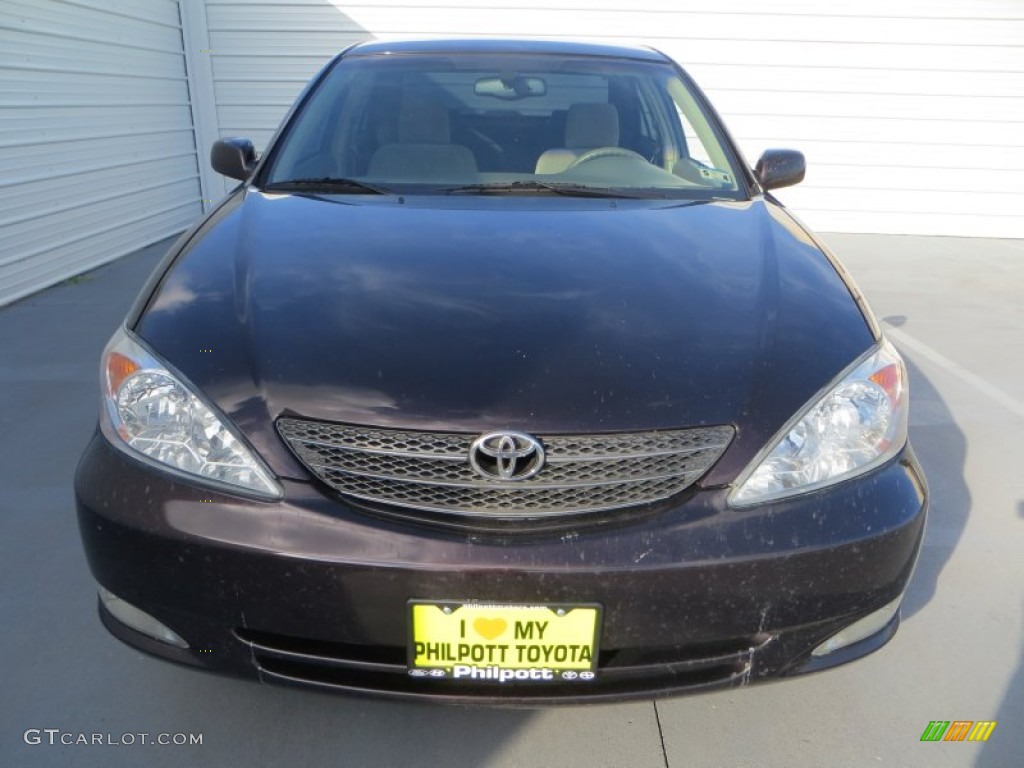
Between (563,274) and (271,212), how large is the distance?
0.88 metres

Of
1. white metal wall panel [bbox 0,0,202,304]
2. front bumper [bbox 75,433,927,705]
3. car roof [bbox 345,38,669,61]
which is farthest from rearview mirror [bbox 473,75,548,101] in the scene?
white metal wall panel [bbox 0,0,202,304]

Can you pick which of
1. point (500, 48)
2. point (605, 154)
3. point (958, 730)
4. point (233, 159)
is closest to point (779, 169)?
point (605, 154)

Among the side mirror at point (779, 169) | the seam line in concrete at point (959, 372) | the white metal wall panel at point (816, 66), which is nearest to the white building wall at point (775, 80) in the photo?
the white metal wall panel at point (816, 66)

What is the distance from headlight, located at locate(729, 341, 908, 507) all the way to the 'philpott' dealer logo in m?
0.71

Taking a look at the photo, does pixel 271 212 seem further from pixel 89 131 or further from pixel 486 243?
pixel 89 131

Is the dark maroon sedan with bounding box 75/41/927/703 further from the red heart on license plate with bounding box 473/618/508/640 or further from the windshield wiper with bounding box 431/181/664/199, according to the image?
the windshield wiper with bounding box 431/181/664/199

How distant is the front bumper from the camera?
1448 millimetres

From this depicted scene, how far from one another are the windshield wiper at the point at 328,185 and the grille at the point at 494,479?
1172 mm

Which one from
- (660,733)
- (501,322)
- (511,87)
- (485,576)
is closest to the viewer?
(485,576)

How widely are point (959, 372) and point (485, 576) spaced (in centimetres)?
376

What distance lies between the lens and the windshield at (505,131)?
2.63m

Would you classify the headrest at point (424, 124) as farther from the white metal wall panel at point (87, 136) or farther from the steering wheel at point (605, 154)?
the white metal wall panel at point (87, 136)

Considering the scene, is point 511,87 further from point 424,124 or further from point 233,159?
point 233,159

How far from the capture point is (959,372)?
14.2 ft
